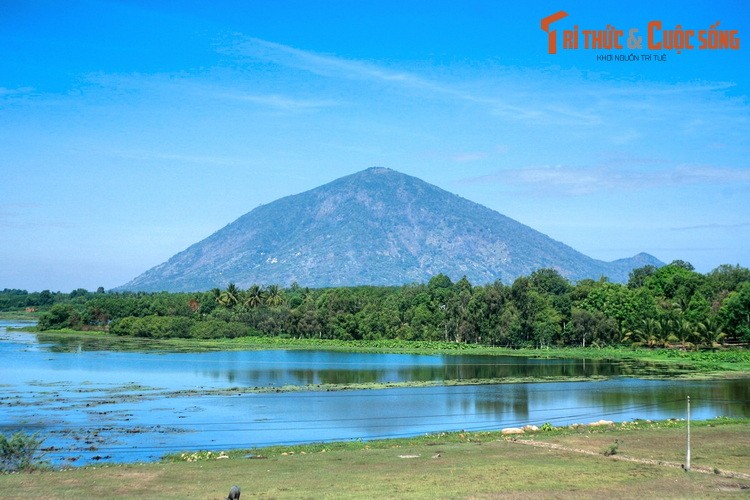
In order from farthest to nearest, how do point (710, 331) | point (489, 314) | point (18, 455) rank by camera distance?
point (489, 314), point (710, 331), point (18, 455)

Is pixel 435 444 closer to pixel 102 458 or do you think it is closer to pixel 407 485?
pixel 407 485

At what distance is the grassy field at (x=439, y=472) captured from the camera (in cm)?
2225

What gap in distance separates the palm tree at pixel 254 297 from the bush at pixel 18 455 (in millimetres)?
109008

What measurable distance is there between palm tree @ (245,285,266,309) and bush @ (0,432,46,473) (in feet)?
358

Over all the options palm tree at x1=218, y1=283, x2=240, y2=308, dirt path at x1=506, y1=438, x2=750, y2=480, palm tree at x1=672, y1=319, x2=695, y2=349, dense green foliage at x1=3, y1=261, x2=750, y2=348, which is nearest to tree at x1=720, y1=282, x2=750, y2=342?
dense green foliage at x1=3, y1=261, x2=750, y2=348

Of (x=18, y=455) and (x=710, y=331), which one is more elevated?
(x=710, y=331)

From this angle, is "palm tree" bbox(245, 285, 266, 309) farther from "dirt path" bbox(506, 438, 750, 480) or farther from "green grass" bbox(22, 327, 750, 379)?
"dirt path" bbox(506, 438, 750, 480)

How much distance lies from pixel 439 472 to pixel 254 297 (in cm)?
11552

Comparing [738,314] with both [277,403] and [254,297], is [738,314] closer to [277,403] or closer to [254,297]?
[277,403]

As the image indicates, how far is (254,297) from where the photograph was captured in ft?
453

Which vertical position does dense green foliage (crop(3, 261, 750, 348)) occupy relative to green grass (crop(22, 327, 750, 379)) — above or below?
above

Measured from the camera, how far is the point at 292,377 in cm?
6319

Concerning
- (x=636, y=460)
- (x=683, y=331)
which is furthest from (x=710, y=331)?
(x=636, y=460)

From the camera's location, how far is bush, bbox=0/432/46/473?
25.9 m
